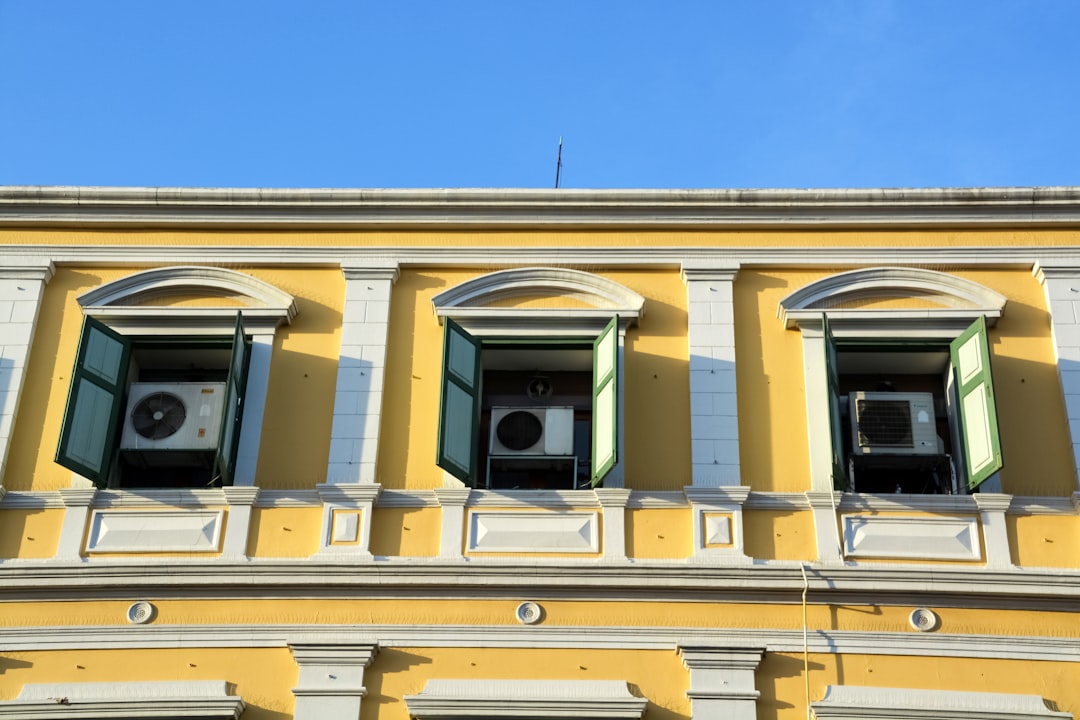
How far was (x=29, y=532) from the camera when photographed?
14117 mm

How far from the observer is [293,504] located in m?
14.2

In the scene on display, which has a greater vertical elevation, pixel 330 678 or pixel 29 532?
pixel 29 532

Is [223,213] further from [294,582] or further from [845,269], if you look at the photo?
[845,269]

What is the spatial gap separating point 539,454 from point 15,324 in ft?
18.4

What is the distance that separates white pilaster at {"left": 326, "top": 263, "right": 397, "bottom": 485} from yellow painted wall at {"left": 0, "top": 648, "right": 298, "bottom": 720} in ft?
6.12

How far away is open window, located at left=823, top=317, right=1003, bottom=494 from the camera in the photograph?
1432 cm

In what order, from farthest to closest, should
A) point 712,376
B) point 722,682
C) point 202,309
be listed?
point 202,309, point 712,376, point 722,682

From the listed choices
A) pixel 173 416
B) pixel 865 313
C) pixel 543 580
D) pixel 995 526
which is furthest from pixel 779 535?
pixel 173 416

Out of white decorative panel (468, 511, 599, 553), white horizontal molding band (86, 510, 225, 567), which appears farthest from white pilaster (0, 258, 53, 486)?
white decorative panel (468, 511, 599, 553)

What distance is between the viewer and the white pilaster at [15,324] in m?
14.9

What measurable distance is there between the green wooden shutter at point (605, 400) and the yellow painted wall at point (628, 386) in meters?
0.29

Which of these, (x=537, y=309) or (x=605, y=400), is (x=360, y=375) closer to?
(x=537, y=309)

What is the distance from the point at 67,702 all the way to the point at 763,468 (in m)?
6.70

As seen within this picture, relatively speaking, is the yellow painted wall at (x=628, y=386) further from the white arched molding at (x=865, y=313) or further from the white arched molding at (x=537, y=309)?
the white arched molding at (x=865, y=313)
